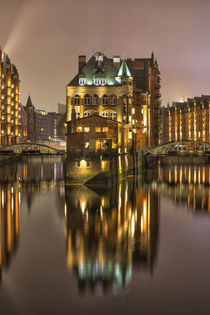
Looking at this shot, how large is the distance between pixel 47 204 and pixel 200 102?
3988 inches

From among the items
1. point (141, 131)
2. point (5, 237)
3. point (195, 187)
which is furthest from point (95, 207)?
point (141, 131)

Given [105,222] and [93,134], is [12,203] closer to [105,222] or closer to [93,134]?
[105,222]

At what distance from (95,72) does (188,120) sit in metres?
82.2

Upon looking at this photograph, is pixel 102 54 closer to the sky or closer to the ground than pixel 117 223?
closer to the sky

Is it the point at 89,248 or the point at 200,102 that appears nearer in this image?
the point at 89,248

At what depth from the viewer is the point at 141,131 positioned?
A: 85250 mm

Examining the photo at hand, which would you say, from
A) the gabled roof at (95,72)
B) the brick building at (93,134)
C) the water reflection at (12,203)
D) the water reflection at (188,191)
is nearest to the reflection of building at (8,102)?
the water reflection at (12,203)

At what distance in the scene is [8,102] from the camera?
11569 cm

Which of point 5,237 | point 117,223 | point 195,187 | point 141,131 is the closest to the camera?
point 5,237

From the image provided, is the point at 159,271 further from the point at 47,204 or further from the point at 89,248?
the point at 47,204

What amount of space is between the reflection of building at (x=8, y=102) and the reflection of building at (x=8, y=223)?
205 feet

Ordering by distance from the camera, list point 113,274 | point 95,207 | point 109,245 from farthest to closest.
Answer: point 95,207, point 109,245, point 113,274

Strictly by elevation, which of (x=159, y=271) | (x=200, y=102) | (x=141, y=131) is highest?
(x=200, y=102)

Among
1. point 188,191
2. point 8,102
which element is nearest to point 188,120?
point 8,102
